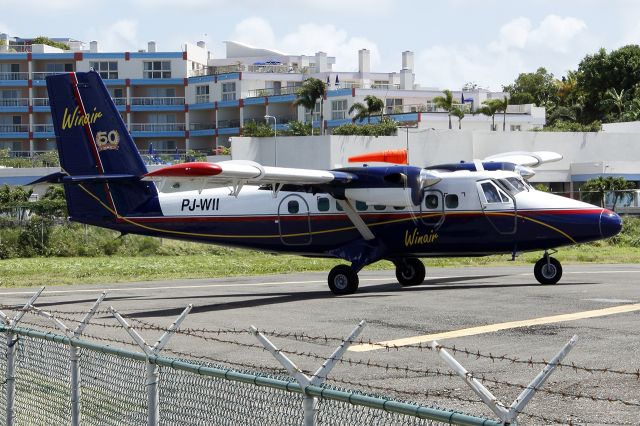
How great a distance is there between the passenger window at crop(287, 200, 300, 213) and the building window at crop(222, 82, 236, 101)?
86.8 m

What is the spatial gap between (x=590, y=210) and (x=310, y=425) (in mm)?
18249

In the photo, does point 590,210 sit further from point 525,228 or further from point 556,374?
point 556,374

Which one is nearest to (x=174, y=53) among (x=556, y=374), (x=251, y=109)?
(x=251, y=109)

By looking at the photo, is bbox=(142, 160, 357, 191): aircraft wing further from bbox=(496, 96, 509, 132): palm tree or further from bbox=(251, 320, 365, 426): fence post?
bbox=(496, 96, 509, 132): palm tree

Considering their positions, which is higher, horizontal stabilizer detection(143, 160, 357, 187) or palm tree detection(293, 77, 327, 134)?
palm tree detection(293, 77, 327, 134)

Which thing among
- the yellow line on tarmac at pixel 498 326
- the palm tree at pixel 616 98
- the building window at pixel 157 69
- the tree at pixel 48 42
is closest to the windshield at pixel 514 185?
the yellow line on tarmac at pixel 498 326

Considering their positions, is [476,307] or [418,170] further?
[418,170]

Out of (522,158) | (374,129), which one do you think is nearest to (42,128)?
(374,129)

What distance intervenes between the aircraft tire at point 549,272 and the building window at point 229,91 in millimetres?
88761

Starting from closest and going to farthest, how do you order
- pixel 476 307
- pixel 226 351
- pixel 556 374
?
1. pixel 556 374
2. pixel 226 351
3. pixel 476 307

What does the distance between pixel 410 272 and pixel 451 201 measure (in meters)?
2.59

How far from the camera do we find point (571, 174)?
70625mm

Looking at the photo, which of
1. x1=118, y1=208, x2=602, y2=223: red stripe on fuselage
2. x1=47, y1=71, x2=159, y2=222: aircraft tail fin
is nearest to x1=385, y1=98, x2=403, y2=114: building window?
x1=47, y1=71, x2=159, y2=222: aircraft tail fin

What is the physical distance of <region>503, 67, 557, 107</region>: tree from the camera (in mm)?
136250
